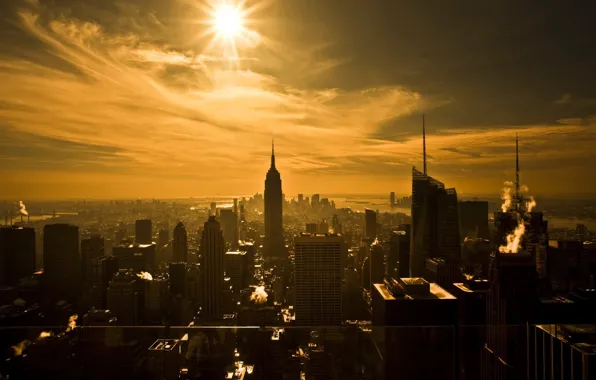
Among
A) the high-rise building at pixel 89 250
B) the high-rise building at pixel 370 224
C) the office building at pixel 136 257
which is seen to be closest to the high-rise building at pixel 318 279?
the high-rise building at pixel 370 224

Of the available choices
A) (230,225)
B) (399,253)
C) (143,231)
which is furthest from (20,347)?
(230,225)

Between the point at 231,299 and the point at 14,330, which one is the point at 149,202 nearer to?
the point at 231,299

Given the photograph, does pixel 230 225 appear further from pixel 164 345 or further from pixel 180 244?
pixel 164 345

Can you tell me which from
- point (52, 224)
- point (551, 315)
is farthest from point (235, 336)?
point (52, 224)

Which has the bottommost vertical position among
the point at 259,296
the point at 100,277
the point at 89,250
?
the point at 259,296

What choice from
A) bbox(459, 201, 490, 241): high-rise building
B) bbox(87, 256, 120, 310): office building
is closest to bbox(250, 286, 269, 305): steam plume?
bbox(87, 256, 120, 310): office building

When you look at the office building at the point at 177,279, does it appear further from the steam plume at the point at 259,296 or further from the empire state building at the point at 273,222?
the empire state building at the point at 273,222

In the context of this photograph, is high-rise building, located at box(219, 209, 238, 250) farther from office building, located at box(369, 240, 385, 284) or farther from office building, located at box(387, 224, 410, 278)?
office building, located at box(387, 224, 410, 278)
